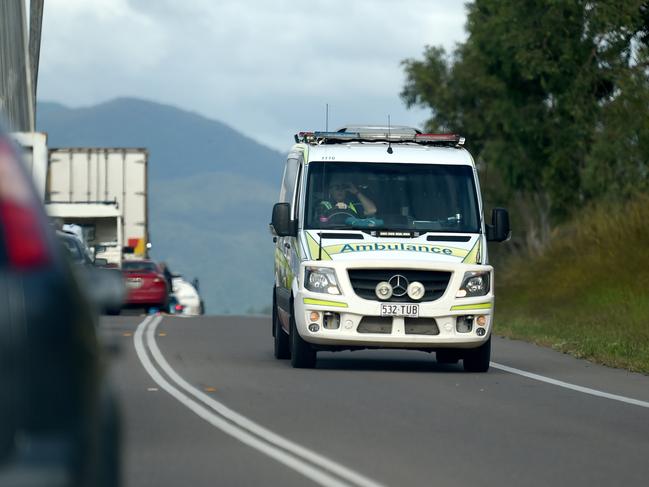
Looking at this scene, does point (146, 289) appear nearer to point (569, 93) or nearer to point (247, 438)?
point (569, 93)

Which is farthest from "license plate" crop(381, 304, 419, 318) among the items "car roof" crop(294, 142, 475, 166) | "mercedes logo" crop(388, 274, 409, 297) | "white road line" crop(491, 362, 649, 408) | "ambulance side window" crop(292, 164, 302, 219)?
"car roof" crop(294, 142, 475, 166)

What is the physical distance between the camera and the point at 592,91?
37844mm

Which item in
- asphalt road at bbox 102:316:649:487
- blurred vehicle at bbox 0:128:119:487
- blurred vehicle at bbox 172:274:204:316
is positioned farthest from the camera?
blurred vehicle at bbox 172:274:204:316

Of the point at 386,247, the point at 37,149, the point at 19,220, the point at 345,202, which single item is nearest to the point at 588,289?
the point at 37,149

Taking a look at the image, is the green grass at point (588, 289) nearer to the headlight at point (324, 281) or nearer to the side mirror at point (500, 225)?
the side mirror at point (500, 225)

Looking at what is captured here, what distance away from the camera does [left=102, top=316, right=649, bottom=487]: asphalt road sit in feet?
29.0

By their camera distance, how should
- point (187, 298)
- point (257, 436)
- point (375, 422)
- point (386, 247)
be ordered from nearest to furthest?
point (257, 436), point (375, 422), point (386, 247), point (187, 298)

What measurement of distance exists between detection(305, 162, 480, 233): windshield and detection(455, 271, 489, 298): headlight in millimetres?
A: 643

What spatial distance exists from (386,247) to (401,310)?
70cm

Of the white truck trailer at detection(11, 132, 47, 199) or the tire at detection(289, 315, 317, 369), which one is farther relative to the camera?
the white truck trailer at detection(11, 132, 47, 199)

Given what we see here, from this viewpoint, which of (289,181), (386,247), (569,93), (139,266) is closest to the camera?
(386,247)

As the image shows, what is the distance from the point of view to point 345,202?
1734cm

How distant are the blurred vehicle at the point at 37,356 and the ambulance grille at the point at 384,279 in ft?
41.7

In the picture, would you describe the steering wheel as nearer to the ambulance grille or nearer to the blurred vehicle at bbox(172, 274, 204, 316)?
the ambulance grille
